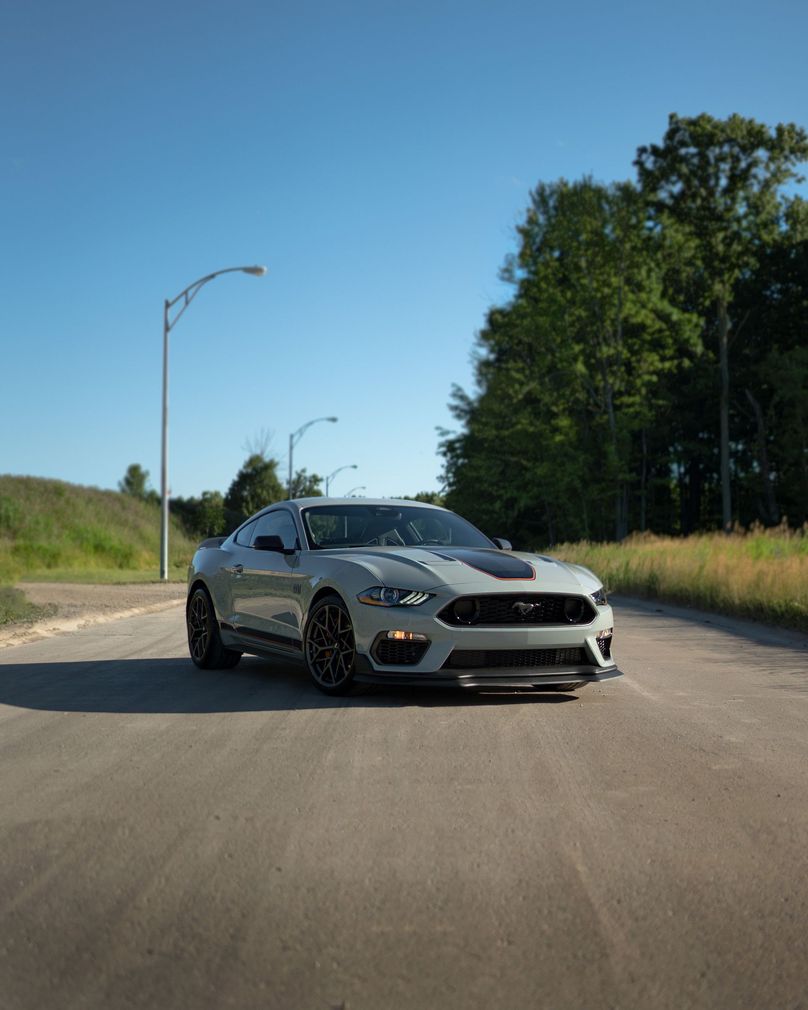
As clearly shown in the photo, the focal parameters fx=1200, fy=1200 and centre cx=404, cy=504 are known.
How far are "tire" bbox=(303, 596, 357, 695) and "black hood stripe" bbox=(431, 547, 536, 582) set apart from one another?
877 millimetres

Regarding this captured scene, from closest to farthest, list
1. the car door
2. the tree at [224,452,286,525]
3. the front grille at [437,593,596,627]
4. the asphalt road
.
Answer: the asphalt road
the front grille at [437,593,596,627]
the car door
the tree at [224,452,286,525]

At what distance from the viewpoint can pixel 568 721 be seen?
7.78 meters

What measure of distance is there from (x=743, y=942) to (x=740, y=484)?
6352 cm

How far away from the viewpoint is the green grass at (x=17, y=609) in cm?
1629

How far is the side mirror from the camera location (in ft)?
31.6

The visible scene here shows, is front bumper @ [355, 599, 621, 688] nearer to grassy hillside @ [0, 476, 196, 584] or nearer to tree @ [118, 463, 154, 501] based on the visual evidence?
grassy hillside @ [0, 476, 196, 584]

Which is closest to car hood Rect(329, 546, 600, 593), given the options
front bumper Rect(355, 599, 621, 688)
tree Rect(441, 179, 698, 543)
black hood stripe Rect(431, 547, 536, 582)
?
black hood stripe Rect(431, 547, 536, 582)

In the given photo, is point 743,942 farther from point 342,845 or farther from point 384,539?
point 384,539

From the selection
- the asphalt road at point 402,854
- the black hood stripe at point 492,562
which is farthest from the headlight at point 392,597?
the asphalt road at point 402,854

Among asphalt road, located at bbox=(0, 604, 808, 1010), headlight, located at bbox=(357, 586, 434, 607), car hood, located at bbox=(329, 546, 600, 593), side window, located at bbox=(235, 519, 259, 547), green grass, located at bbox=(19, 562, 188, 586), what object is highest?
side window, located at bbox=(235, 519, 259, 547)

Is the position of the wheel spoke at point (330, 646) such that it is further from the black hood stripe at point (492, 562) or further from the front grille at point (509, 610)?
the black hood stripe at point (492, 562)

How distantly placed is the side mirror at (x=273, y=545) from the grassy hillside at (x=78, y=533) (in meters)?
22.3

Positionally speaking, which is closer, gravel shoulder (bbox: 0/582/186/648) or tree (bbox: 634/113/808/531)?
gravel shoulder (bbox: 0/582/186/648)

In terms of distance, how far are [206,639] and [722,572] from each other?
1265cm
